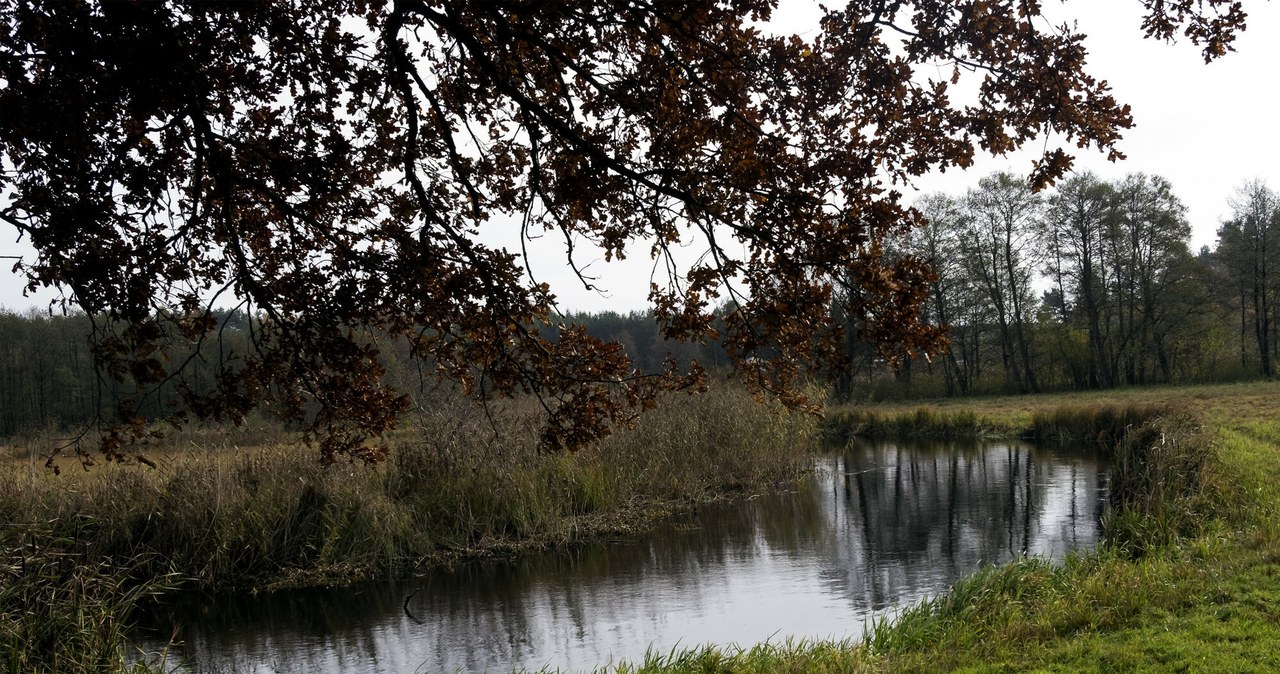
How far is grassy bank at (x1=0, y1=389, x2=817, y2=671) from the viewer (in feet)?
43.7

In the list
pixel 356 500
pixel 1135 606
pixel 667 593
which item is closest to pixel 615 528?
pixel 667 593

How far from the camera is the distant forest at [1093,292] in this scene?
4059cm

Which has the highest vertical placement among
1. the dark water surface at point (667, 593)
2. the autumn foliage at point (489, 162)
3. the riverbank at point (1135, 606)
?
the autumn foliage at point (489, 162)

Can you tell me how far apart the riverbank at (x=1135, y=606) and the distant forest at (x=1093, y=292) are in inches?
982

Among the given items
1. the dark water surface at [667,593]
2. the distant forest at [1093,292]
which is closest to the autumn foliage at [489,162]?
the dark water surface at [667,593]

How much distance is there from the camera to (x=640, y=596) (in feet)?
39.8

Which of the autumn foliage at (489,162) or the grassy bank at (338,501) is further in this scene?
the grassy bank at (338,501)

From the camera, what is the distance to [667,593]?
1220cm

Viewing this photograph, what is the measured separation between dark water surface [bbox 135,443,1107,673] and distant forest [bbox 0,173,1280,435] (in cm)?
2110

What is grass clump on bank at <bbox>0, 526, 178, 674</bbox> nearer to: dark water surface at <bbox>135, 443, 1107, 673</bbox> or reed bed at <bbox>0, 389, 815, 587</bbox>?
dark water surface at <bbox>135, 443, 1107, 673</bbox>

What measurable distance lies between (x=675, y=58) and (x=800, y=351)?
1.94m

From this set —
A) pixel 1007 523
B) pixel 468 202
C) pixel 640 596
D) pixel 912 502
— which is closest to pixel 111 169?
pixel 468 202

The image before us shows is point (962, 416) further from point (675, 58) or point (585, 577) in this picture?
point (675, 58)

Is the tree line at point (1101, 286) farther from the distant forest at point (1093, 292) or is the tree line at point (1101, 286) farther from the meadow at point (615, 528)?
the meadow at point (615, 528)
